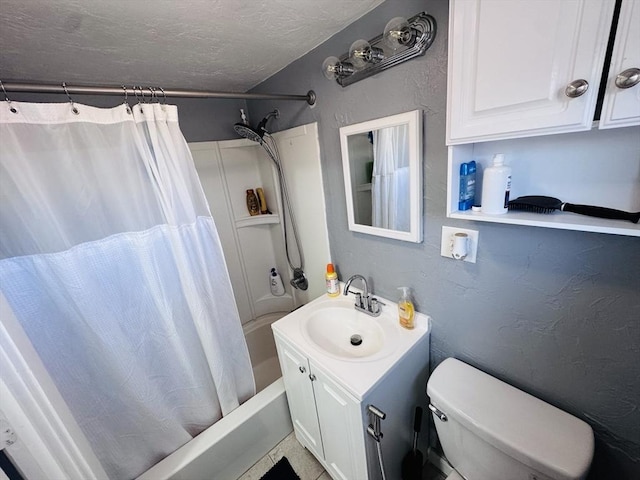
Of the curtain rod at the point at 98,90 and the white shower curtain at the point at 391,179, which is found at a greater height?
the curtain rod at the point at 98,90

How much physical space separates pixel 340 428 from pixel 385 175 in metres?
1.10

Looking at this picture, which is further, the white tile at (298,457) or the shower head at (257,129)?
the shower head at (257,129)

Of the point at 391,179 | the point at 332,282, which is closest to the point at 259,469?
the point at 332,282

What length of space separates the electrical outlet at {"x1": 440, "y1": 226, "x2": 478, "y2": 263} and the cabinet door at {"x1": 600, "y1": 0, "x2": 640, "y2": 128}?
1.58ft

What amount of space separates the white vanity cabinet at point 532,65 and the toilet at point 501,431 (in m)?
0.86

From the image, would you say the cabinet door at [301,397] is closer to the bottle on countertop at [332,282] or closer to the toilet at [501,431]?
the bottle on countertop at [332,282]

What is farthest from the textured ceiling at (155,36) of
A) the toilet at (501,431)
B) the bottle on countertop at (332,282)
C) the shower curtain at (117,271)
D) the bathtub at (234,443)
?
the bathtub at (234,443)

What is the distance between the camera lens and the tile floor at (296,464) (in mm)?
1304

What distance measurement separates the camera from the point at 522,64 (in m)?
0.55

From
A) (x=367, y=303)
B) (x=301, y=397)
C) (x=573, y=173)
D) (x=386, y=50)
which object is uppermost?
(x=386, y=50)

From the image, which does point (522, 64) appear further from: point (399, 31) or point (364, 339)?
point (364, 339)

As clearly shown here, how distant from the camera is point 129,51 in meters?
1.02

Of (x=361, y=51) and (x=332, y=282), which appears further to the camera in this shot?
(x=332, y=282)

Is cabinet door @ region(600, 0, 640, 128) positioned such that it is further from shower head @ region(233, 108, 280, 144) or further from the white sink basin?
shower head @ region(233, 108, 280, 144)
